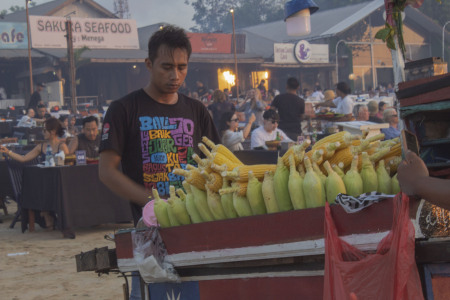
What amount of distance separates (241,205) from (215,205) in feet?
0.48

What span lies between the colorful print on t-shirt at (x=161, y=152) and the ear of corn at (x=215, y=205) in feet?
2.42

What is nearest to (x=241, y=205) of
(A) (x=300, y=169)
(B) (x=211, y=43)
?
(A) (x=300, y=169)

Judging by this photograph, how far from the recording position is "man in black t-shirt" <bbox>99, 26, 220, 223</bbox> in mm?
3602

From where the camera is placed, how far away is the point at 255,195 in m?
2.83

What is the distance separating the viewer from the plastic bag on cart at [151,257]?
299 centimetres

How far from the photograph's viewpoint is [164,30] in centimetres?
379

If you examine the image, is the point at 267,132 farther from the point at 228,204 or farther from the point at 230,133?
the point at 228,204

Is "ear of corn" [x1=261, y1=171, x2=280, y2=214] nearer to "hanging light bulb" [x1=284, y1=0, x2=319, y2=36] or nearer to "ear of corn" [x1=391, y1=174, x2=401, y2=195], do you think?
"ear of corn" [x1=391, y1=174, x2=401, y2=195]

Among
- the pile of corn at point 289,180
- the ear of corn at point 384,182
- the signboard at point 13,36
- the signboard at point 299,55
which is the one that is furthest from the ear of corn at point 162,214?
the signboard at point 299,55

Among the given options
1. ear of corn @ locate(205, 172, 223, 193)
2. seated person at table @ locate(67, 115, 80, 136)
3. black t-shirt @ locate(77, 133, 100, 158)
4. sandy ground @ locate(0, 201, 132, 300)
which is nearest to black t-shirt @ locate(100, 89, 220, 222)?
ear of corn @ locate(205, 172, 223, 193)

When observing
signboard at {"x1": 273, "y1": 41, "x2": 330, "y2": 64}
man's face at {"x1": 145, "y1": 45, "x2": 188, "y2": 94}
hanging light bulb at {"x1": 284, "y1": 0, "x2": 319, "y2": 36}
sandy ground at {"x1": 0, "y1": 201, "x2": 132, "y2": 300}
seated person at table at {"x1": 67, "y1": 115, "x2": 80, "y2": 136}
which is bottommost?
sandy ground at {"x1": 0, "y1": 201, "x2": 132, "y2": 300}

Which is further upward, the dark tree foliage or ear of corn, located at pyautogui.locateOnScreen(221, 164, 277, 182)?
the dark tree foliage

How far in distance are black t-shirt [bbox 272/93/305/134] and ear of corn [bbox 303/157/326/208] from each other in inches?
367

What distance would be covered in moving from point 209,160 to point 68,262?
507 cm
